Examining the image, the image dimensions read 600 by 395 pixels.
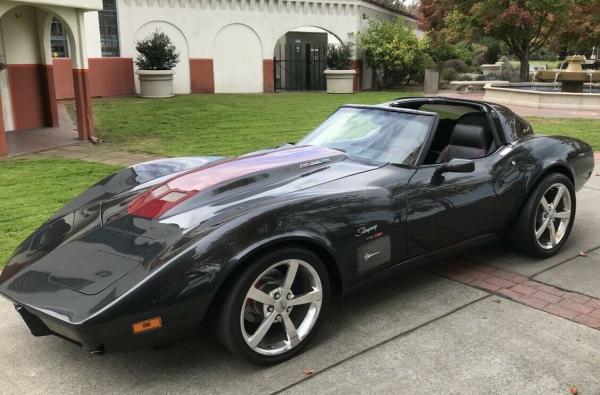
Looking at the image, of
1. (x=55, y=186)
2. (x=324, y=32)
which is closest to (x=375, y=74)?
(x=324, y=32)

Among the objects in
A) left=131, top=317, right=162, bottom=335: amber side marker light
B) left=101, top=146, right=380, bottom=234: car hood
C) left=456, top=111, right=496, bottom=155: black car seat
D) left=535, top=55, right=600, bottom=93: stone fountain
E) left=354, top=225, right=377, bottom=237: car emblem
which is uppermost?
left=535, top=55, right=600, bottom=93: stone fountain

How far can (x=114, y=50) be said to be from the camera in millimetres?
19516

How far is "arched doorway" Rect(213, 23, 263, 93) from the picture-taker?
22062 millimetres

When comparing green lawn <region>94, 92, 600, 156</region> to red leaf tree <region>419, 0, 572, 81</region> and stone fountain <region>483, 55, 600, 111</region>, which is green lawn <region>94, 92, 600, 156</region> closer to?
stone fountain <region>483, 55, 600, 111</region>

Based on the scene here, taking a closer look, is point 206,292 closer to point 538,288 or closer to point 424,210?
point 424,210

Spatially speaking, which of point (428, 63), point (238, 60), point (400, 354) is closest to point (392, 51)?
point (428, 63)

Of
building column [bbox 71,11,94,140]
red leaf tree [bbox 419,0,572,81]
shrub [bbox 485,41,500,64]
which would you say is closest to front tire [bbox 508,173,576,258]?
building column [bbox 71,11,94,140]

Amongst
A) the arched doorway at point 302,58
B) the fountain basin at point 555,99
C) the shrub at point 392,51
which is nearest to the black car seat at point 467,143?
the fountain basin at point 555,99

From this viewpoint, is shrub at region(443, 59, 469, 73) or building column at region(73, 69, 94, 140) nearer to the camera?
building column at region(73, 69, 94, 140)

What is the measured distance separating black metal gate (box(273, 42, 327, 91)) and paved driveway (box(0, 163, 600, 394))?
21.8 metres

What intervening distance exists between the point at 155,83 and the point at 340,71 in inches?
290

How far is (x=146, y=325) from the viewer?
2.71 m

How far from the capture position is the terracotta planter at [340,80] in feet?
73.4

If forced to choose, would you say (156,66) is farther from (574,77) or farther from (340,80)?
(574,77)
